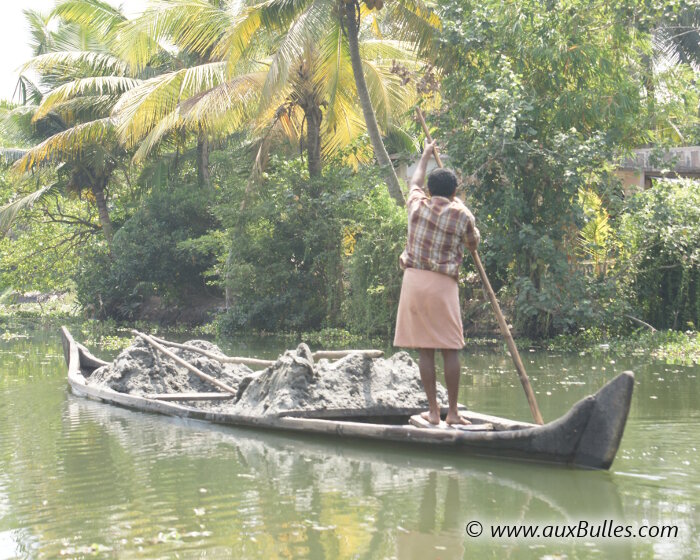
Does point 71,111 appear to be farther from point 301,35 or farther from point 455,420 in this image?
point 455,420

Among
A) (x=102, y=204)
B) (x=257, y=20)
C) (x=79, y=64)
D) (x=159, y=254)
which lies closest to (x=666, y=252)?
(x=257, y=20)

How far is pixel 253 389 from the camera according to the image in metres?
7.79

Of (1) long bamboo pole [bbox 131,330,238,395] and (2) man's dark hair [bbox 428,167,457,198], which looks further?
(1) long bamboo pole [bbox 131,330,238,395]

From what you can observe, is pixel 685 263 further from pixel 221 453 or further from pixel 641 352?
pixel 221 453

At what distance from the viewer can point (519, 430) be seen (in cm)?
552

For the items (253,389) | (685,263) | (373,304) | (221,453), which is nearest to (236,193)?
(373,304)

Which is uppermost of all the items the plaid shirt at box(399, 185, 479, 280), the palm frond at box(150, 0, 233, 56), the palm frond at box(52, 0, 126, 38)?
the palm frond at box(52, 0, 126, 38)

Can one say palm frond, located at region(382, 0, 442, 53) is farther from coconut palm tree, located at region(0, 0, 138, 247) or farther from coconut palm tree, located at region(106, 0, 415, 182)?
coconut palm tree, located at region(0, 0, 138, 247)

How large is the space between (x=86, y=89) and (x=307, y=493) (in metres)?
18.4

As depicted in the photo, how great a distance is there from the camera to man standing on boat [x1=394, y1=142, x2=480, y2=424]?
19.5 feet

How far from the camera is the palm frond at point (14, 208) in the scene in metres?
23.1

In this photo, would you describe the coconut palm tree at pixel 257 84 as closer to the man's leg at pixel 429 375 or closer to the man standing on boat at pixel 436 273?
the man standing on boat at pixel 436 273

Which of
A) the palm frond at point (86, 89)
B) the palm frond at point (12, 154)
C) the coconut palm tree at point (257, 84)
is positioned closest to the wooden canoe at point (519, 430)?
the coconut palm tree at point (257, 84)

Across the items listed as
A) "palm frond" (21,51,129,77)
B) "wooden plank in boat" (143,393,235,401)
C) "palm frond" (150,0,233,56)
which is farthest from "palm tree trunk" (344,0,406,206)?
"palm frond" (21,51,129,77)
